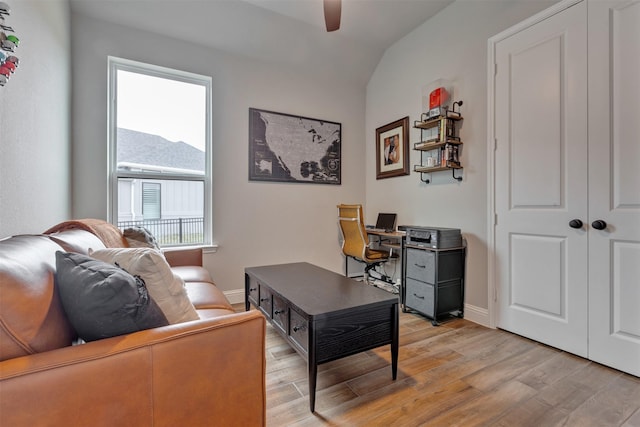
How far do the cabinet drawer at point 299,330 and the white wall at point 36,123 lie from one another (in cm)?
142

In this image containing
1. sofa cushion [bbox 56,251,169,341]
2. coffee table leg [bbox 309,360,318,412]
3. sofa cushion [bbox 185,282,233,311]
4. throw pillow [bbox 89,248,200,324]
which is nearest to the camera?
sofa cushion [bbox 56,251,169,341]

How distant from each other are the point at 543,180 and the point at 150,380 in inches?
107

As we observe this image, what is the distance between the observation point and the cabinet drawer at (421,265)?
2.63 m

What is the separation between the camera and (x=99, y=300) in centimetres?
83

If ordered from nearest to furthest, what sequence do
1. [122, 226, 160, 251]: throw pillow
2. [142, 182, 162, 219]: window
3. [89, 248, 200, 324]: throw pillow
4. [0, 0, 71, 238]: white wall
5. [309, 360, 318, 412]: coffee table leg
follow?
[89, 248, 200, 324]: throw pillow < [0, 0, 71, 238]: white wall < [309, 360, 318, 412]: coffee table leg < [122, 226, 160, 251]: throw pillow < [142, 182, 162, 219]: window

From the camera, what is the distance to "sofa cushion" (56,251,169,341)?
2.73 ft

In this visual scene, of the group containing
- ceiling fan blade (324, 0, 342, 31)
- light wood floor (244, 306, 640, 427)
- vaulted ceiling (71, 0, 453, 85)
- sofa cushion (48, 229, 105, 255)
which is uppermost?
vaulted ceiling (71, 0, 453, 85)

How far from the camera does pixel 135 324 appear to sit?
35.0 inches

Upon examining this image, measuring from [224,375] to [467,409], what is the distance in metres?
1.31

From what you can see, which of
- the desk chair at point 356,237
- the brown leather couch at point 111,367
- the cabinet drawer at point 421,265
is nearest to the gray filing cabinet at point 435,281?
the cabinet drawer at point 421,265

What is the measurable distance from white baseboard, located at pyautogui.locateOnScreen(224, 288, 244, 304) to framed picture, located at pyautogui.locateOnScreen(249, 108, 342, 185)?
4.24 feet

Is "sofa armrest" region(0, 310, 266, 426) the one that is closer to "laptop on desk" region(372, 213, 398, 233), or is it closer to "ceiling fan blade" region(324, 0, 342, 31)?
"ceiling fan blade" region(324, 0, 342, 31)

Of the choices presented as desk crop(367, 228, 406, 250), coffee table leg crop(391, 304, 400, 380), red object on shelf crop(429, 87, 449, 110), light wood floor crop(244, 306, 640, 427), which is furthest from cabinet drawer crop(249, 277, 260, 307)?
red object on shelf crop(429, 87, 449, 110)

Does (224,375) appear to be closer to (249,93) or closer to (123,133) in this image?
(123,133)
